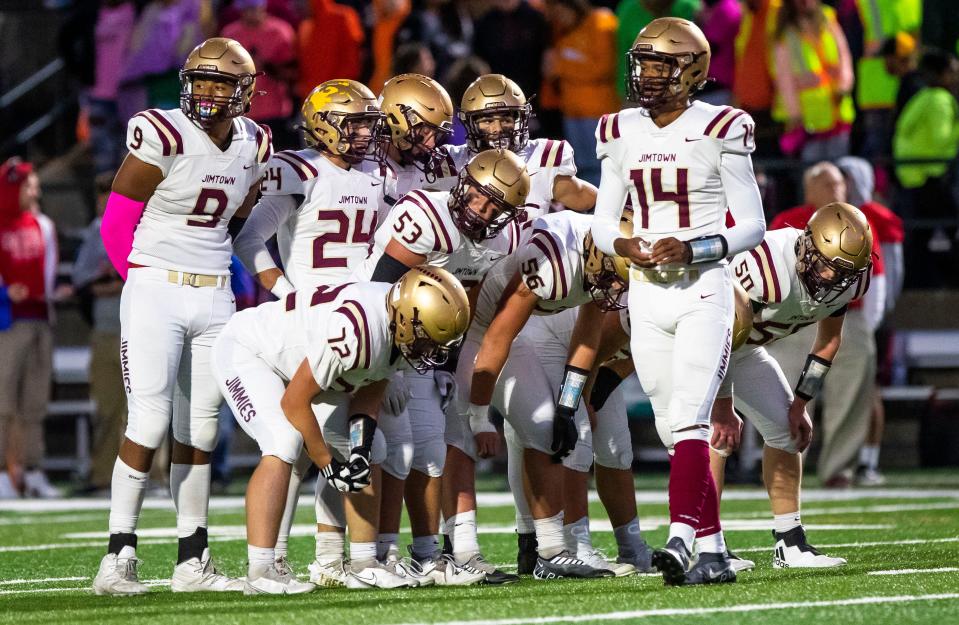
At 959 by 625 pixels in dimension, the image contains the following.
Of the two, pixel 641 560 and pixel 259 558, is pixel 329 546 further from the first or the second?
pixel 641 560

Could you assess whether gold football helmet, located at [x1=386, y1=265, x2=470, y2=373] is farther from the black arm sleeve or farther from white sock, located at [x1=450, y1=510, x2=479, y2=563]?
white sock, located at [x1=450, y1=510, x2=479, y2=563]

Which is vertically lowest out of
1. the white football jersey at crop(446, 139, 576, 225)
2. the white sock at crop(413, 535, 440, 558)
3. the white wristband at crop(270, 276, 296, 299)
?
the white sock at crop(413, 535, 440, 558)

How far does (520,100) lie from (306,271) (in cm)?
108

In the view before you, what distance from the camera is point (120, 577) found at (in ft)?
18.5

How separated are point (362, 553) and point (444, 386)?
2.66ft

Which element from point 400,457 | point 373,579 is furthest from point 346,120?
point 373,579

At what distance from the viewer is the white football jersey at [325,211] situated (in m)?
6.17

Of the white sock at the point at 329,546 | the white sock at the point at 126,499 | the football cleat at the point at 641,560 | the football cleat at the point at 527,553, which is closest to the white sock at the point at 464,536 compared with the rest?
the football cleat at the point at 527,553

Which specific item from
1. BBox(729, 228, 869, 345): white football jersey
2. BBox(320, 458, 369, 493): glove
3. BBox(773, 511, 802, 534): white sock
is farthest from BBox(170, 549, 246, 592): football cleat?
BBox(729, 228, 869, 345): white football jersey

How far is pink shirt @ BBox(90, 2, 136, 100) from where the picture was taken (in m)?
12.6

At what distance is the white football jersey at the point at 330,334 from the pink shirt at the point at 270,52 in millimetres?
6060

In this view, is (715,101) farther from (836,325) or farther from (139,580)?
(139,580)

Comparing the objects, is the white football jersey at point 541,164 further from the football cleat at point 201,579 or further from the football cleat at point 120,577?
the football cleat at point 120,577

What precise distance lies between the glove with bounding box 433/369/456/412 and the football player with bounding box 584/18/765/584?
941mm
